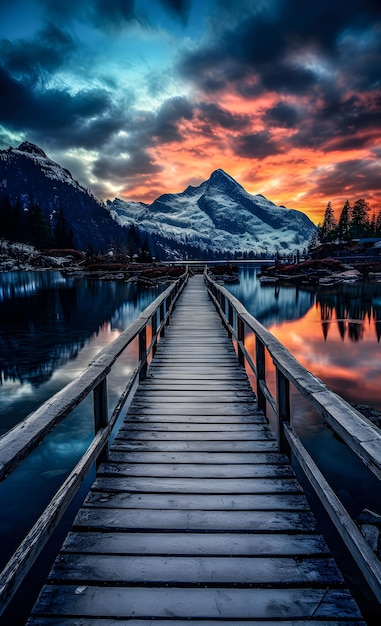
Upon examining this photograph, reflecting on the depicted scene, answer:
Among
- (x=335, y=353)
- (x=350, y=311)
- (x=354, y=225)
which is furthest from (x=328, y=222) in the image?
(x=335, y=353)

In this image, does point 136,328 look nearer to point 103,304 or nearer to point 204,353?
point 204,353

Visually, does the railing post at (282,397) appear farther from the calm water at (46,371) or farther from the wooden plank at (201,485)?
the calm water at (46,371)

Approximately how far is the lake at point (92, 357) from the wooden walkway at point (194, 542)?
273cm

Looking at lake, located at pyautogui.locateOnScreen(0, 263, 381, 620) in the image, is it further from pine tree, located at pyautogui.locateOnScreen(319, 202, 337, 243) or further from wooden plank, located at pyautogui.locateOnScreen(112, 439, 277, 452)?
pine tree, located at pyautogui.locateOnScreen(319, 202, 337, 243)

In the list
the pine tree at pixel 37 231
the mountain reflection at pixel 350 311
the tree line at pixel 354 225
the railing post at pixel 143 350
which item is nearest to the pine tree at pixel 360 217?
the tree line at pixel 354 225

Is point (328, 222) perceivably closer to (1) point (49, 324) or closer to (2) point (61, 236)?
(2) point (61, 236)

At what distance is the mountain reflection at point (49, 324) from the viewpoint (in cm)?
1445

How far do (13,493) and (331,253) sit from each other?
3496 inches

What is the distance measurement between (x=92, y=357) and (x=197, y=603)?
46.2ft

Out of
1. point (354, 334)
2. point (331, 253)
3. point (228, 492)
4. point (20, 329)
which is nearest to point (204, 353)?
point (228, 492)

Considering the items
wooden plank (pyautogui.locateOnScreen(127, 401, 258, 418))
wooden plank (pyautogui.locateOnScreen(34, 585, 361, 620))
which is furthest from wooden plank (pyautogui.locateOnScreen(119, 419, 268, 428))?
wooden plank (pyautogui.locateOnScreen(34, 585, 361, 620))

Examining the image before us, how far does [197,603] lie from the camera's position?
2.11 m

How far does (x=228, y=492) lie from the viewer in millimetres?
3176

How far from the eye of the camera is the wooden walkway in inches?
82.2
